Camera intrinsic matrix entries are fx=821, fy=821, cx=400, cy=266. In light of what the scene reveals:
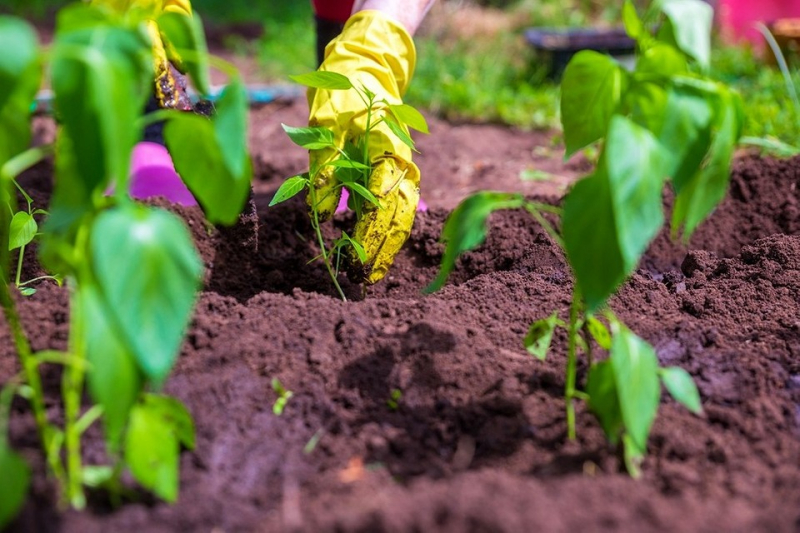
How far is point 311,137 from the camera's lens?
1814 millimetres

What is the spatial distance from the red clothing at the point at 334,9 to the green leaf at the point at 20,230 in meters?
1.61

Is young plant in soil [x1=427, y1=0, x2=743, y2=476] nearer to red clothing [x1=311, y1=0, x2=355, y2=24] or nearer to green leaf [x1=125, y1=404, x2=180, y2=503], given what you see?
green leaf [x1=125, y1=404, x2=180, y2=503]

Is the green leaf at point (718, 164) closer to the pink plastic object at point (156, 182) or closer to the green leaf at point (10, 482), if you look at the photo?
the green leaf at point (10, 482)

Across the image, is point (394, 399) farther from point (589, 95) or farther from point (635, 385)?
point (589, 95)

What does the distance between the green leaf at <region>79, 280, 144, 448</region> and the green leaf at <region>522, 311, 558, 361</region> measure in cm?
65

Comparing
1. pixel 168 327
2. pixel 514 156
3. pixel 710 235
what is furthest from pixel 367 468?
pixel 514 156

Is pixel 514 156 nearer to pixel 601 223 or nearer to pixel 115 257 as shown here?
pixel 601 223

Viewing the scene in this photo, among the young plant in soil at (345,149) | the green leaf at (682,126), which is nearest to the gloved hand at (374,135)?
the young plant in soil at (345,149)

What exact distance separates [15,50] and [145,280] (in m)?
0.29

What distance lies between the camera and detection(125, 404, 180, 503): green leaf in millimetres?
1061

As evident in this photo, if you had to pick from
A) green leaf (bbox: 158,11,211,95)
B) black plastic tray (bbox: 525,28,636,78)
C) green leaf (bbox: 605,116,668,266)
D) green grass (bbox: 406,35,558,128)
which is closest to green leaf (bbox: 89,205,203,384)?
green leaf (bbox: 158,11,211,95)

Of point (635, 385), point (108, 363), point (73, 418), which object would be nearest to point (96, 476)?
point (73, 418)

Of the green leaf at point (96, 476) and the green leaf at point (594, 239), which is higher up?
the green leaf at point (594, 239)

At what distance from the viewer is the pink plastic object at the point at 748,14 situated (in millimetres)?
5070
